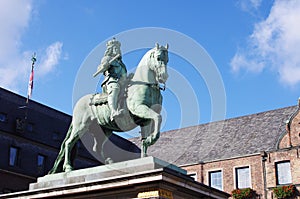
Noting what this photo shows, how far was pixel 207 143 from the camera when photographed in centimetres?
4450

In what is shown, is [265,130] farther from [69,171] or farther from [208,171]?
[69,171]

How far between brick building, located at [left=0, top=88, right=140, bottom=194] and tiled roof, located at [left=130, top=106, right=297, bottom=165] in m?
7.78

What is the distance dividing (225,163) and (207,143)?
12.4 feet

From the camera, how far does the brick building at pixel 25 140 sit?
36975 millimetres

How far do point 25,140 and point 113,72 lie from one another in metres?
27.9

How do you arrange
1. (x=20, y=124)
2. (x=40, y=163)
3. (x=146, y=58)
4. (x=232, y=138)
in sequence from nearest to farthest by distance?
(x=146, y=58)
(x=20, y=124)
(x=40, y=163)
(x=232, y=138)

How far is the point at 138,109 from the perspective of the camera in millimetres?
11609

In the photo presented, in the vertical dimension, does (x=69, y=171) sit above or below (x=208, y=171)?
below

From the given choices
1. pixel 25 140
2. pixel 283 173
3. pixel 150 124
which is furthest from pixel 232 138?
pixel 150 124

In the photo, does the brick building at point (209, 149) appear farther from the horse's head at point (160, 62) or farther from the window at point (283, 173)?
the horse's head at point (160, 62)

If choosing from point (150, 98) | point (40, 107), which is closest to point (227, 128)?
point (40, 107)

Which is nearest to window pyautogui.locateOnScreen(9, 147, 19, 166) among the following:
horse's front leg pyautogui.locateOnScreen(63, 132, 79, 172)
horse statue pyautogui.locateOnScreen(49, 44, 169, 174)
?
horse's front leg pyautogui.locateOnScreen(63, 132, 79, 172)

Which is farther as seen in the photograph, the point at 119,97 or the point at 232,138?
the point at 232,138

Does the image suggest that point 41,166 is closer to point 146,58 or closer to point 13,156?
point 13,156
